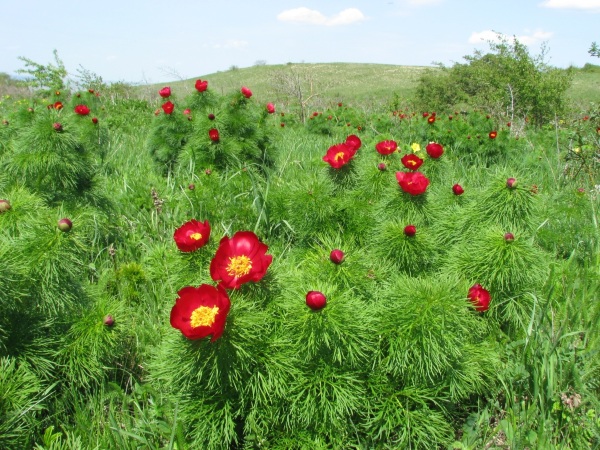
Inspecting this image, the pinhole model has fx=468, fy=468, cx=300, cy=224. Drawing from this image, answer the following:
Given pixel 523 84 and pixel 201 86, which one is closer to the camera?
pixel 201 86

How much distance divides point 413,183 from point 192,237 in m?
0.89

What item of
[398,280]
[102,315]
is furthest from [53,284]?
[398,280]

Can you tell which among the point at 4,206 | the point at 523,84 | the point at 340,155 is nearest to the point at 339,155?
the point at 340,155

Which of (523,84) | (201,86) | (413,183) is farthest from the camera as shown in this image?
(523,84)

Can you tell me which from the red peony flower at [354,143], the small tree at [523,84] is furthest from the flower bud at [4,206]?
the small tree at [523,84]

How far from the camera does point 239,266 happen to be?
1235 mm

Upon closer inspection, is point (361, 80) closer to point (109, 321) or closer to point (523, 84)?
point (523, 84)

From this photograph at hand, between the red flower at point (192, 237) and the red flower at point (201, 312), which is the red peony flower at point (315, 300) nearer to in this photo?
the red flower at point (201, 312)

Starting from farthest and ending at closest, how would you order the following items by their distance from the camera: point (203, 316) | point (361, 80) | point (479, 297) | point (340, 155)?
point (361, 80)
point (340, 155)
point (479, 297)
point (203, 316)

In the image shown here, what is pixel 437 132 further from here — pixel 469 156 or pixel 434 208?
pixel 434 208

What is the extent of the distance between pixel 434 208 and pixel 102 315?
1.33 m

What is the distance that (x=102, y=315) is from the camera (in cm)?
150

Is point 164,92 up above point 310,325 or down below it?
above

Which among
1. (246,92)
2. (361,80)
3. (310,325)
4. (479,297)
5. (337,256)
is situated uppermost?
(246,92)
